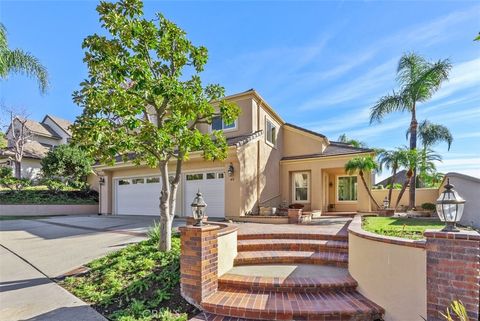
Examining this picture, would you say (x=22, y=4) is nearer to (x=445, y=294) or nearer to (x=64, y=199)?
(x=445, y=294)

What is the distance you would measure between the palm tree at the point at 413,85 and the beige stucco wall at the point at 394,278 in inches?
460

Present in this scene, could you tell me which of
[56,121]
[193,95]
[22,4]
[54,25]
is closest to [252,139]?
[193,95]

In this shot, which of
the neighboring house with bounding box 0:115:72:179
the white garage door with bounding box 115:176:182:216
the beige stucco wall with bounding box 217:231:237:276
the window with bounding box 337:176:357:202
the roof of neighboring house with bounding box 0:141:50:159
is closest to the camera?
the beige stucco wall with bounding box 217:231:237:276

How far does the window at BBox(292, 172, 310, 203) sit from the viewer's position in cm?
1662

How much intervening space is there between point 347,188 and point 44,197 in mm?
23091

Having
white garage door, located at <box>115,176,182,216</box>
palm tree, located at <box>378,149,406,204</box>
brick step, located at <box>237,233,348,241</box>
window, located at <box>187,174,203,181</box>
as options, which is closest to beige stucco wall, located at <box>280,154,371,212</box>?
palm tree, located at <box>378,149,406,204</box>

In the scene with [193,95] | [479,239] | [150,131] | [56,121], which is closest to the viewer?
[479,239]

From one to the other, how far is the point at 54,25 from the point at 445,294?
1346 cm

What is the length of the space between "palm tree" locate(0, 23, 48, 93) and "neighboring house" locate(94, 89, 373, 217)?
5.10 meters

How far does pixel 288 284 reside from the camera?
4980 millimetres

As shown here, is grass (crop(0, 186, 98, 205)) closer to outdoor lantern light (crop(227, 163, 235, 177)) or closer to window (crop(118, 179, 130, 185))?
window (crop(118, 179, 130, 185))

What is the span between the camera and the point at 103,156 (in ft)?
20.7

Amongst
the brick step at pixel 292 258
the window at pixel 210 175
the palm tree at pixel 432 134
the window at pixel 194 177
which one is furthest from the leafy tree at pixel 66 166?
the palm tree at pixel 432 134

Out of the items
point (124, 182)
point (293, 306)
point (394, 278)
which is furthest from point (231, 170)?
point (124, 182)
